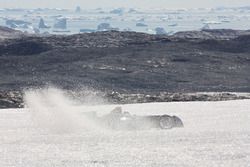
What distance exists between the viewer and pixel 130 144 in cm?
1562

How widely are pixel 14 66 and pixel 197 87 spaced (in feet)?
47.0

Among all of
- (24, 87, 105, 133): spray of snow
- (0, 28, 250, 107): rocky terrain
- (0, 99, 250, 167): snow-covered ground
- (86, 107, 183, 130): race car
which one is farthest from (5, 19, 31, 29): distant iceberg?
(86, 107, 183, 130): race car

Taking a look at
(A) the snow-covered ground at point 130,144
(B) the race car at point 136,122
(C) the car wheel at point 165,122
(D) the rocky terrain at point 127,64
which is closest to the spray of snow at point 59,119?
(A) the snow-covered ground at point 130,144

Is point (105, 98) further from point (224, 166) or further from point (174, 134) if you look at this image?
point (224, 166)

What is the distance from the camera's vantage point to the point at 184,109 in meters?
23.7

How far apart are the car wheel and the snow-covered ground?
1.40 ft

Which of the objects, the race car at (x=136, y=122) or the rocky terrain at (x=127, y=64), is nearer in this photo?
the race car at (x=136, y=122)

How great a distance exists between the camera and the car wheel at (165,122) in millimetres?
18672

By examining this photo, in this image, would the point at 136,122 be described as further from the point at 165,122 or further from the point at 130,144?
the point at 130,144

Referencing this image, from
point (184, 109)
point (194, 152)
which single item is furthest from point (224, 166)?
point (184, 109)

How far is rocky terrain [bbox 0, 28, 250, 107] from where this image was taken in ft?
140

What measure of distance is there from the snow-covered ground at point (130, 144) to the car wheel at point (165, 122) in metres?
0.43

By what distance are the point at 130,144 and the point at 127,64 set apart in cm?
3534

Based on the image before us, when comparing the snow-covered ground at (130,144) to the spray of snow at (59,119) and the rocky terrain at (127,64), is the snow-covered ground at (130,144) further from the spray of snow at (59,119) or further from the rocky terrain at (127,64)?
the rocky terrain at (127,64)
